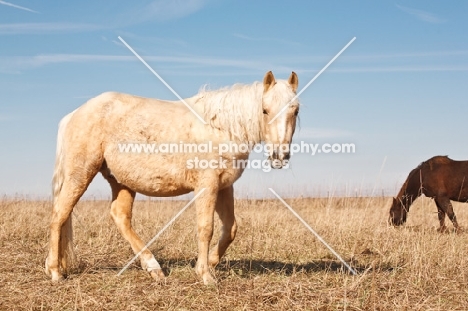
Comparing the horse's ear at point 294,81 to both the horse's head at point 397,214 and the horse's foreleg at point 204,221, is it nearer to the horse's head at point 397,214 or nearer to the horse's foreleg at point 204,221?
the horse's foreleg at point 204,221

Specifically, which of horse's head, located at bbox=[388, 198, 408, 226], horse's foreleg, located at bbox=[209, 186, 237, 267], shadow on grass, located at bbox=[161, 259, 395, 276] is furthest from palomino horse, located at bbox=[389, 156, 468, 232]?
horse's foreleg, located at bbox=[209, 186, 237, 267]

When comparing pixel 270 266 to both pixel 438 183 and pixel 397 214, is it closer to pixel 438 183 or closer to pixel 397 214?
pixel 397 214

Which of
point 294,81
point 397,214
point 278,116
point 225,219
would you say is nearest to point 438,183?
point 397,214

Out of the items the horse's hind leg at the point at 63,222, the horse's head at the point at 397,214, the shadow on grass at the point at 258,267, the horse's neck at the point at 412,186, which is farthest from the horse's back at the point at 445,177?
the horse's hind leg at the point at 63,222

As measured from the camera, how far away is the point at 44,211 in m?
12.7

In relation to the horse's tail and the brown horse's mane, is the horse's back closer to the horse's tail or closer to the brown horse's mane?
the brown horse's mane

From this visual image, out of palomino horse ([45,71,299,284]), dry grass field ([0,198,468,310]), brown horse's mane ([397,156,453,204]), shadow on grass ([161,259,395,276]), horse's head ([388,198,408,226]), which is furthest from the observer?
brown horse's mane ([397,156,453,204])

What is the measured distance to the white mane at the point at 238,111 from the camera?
17.9 ft

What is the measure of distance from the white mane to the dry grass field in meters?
1.58

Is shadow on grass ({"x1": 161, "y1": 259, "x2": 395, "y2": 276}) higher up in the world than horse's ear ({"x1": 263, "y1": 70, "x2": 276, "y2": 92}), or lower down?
lower down

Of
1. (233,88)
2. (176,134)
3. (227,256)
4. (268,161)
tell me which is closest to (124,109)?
(176,134)

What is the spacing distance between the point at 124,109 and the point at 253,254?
3.22 meters

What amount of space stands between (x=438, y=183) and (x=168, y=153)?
9.56m

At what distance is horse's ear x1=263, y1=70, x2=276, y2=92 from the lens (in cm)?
531
